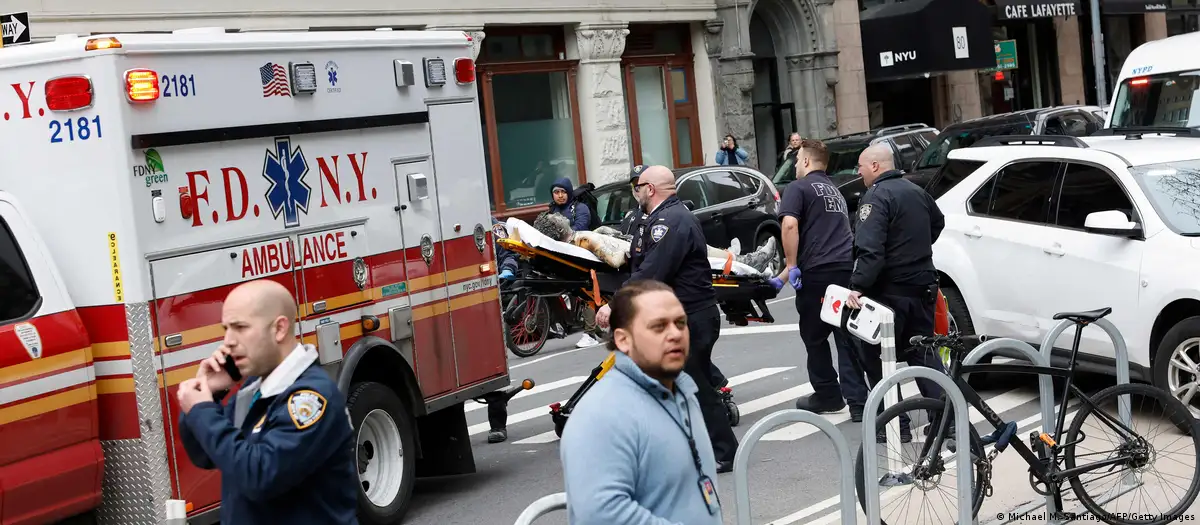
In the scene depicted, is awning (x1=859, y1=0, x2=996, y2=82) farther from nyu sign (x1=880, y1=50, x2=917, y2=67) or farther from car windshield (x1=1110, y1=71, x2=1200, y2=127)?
car windshield (x1=1110, y1=71, x2=1200, y2=127)

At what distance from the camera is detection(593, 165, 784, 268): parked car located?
19031mm

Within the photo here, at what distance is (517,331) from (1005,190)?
19.1 ft

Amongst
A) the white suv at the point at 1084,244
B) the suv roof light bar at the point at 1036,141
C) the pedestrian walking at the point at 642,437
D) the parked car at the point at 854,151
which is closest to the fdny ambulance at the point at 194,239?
the pedestrian walking at the point at 642,437

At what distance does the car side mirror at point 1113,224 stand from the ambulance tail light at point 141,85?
539 centimetres

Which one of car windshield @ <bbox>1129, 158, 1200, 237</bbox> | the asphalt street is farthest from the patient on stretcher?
car windshield @ <bbox>1129, 158, 1200, 237</bbox>

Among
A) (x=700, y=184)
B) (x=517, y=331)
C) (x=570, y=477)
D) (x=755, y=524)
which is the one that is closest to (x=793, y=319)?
(x=517, y=331)

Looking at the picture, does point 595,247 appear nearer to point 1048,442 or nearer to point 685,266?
point 685,266

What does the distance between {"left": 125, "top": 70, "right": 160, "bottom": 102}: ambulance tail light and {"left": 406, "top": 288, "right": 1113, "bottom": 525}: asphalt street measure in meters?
2.63

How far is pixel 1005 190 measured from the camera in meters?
10.3

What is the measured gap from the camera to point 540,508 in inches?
168

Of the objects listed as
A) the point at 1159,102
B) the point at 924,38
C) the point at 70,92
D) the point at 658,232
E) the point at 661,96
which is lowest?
the point at 658,232

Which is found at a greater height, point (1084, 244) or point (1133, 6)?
point (1133, 6)

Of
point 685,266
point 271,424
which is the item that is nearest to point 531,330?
point 685,266

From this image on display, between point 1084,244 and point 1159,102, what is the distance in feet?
15.7
